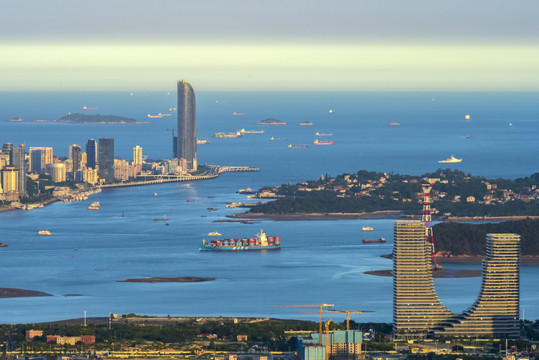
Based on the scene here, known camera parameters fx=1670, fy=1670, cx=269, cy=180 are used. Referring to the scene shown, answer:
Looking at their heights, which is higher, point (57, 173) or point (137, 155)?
point (137, 155)

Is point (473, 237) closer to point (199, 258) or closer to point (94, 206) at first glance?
point (199, 258)

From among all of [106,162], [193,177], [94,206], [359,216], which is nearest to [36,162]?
[106,162]

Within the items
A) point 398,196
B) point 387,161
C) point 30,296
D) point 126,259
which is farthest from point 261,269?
point 387,161

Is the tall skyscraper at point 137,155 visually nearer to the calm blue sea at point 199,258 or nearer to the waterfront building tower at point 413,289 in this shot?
the calm blue sea at point 199,258

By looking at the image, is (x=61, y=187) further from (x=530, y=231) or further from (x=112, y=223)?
(x=530, y=231)

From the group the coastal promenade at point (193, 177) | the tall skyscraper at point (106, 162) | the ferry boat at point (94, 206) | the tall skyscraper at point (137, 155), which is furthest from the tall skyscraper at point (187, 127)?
the ferry boat at point (94, 206)
